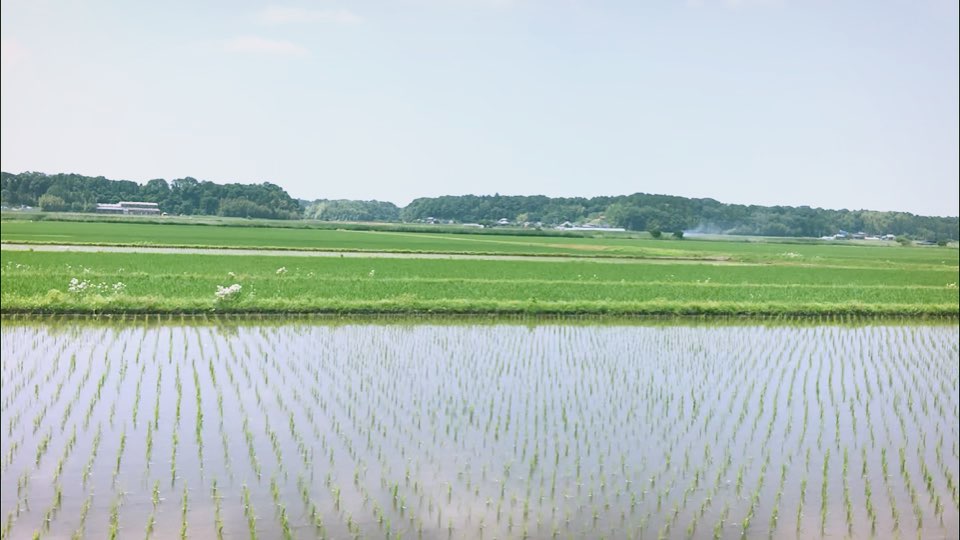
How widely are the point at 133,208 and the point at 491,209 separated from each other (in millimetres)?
41596

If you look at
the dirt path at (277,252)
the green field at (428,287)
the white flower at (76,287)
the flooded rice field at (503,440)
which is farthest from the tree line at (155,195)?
the flooded rice field at (503,440)

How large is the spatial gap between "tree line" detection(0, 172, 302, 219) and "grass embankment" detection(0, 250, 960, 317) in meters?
53.0

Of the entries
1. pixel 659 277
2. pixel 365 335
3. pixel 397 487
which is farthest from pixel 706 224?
pixel 397 487

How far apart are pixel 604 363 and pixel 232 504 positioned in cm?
682

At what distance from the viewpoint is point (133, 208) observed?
80250mm

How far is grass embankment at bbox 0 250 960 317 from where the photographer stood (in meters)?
16.3

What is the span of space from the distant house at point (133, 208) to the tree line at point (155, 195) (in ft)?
1.47

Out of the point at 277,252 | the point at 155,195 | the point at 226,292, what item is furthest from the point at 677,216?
the point at 226,292

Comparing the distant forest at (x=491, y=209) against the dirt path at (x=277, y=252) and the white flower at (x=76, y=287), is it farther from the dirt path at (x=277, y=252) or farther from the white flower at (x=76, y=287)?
the white flower at (x=76, y=287)

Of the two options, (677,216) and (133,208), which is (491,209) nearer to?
(677,216)

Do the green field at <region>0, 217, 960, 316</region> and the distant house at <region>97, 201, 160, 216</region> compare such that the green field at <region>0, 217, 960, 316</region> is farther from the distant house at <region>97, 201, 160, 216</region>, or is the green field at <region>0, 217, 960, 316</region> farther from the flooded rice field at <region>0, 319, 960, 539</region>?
the distant house at <region>97, 201, 160, 216</region>

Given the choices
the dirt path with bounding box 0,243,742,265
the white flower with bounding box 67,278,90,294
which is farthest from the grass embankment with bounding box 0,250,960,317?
the dirt path with bounding box 0,243,742,265

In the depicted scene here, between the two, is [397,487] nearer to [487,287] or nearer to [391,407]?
[391,407]

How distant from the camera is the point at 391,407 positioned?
8.95 m
